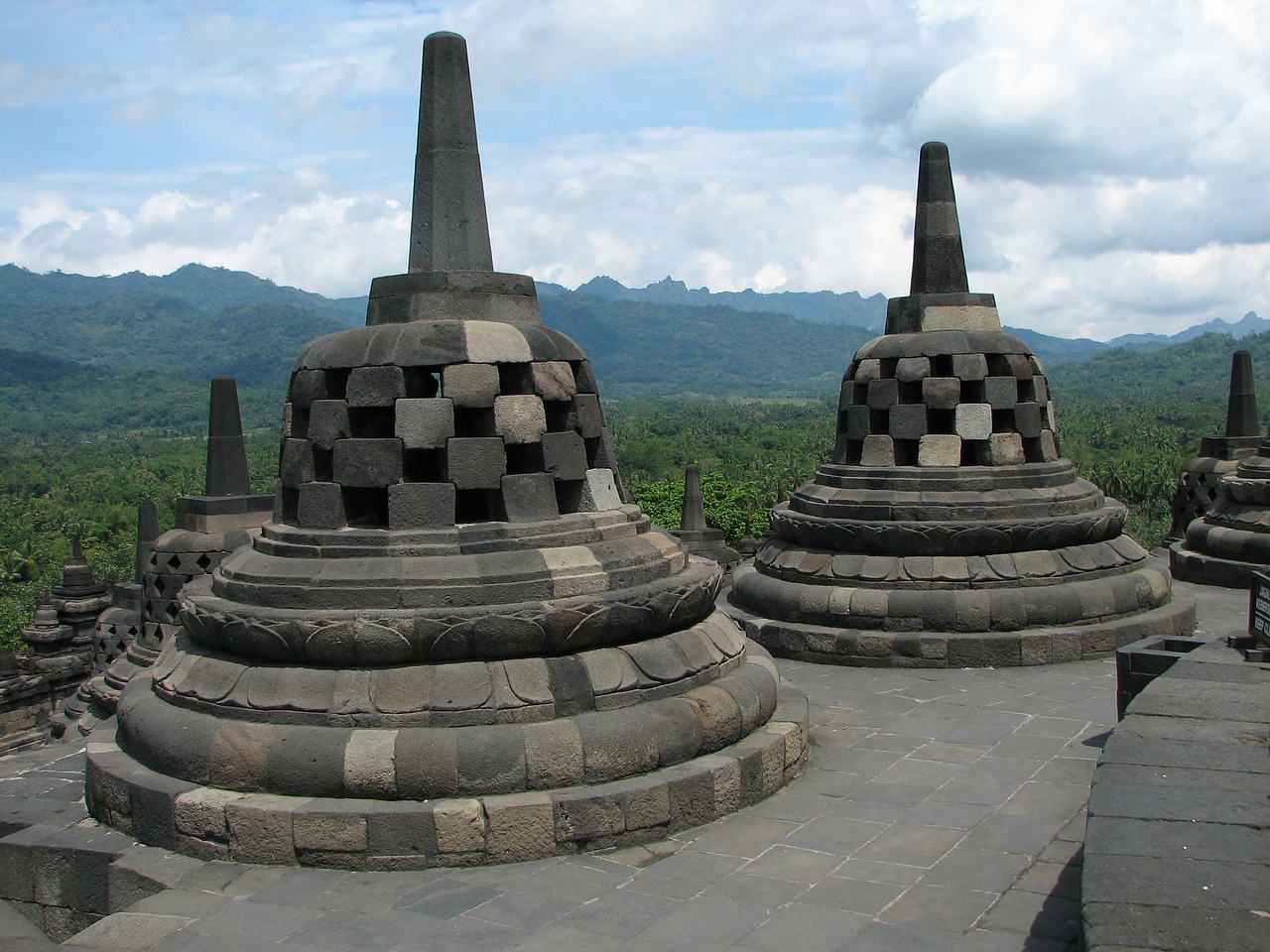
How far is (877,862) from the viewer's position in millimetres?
4973

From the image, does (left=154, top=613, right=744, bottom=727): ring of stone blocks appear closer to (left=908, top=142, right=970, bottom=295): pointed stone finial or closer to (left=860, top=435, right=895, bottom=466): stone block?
(left=860, top=435, right=895, bottom=466): stone block

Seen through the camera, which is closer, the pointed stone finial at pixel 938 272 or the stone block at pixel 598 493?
the stone block at pixel 598 493

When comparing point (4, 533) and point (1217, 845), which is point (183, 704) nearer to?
point (1217, 845)

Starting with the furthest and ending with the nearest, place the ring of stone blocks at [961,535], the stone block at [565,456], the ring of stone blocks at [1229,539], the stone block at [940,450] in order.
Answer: the ring of stone blocks at [1229,539]
the stone block at [940,450]
the ring of stone blocks at [961,535]
the stone block at [565,456]

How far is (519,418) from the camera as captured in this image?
600 cm

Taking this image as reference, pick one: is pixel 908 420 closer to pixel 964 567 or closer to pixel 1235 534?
pixel 964 567

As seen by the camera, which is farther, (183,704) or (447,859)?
(183,704)

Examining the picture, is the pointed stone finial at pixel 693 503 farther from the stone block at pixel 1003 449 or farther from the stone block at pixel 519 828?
the stone block at pixel 519 828

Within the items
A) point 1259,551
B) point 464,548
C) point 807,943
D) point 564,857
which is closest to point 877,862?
point 807,943

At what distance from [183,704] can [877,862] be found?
337 centimetres

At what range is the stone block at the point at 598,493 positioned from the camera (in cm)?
633

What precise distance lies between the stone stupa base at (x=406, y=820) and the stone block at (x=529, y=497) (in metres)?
1.44

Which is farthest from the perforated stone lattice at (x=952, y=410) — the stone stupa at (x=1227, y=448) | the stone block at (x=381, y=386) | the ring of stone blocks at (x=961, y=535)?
the stone stupa at (x=1227, y=448)

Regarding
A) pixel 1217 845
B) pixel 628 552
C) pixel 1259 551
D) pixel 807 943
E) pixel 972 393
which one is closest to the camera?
pixel 1217 845
